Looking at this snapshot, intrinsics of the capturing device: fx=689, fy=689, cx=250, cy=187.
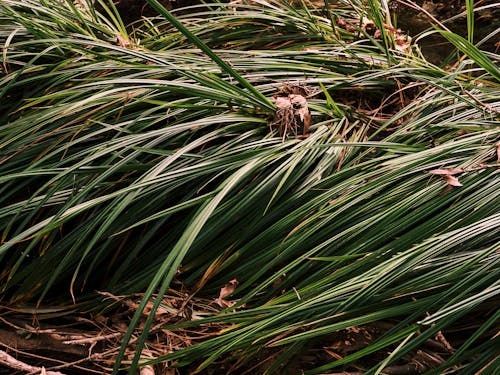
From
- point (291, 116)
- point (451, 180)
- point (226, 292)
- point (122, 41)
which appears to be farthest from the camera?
point (122, 41)

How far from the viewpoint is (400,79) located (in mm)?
2514

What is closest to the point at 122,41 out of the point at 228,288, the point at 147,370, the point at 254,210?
the point at 254,210

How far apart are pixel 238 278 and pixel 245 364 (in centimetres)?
25

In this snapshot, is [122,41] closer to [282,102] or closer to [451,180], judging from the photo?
[282,102]

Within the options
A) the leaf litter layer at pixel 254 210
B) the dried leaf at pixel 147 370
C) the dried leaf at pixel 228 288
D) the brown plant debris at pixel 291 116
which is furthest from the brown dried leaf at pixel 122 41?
the dried leaf at pixel 147 370

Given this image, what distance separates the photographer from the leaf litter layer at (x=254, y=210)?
178 centimetres

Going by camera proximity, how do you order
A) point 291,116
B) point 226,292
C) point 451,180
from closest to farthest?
point 451,180 → point 226,292 → point 291,116

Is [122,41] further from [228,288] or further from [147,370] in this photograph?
[147,370]

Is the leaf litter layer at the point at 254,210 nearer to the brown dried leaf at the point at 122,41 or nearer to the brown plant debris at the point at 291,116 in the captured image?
the brown plant debris at the point at 291,116

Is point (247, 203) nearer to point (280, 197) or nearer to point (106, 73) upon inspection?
point (280, 197)

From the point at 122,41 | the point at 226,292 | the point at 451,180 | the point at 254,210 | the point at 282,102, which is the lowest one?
the point at 226,292

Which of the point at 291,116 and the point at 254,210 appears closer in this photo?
the point at 254,210

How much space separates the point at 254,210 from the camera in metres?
2.09

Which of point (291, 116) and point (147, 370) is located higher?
point (291, 116)
